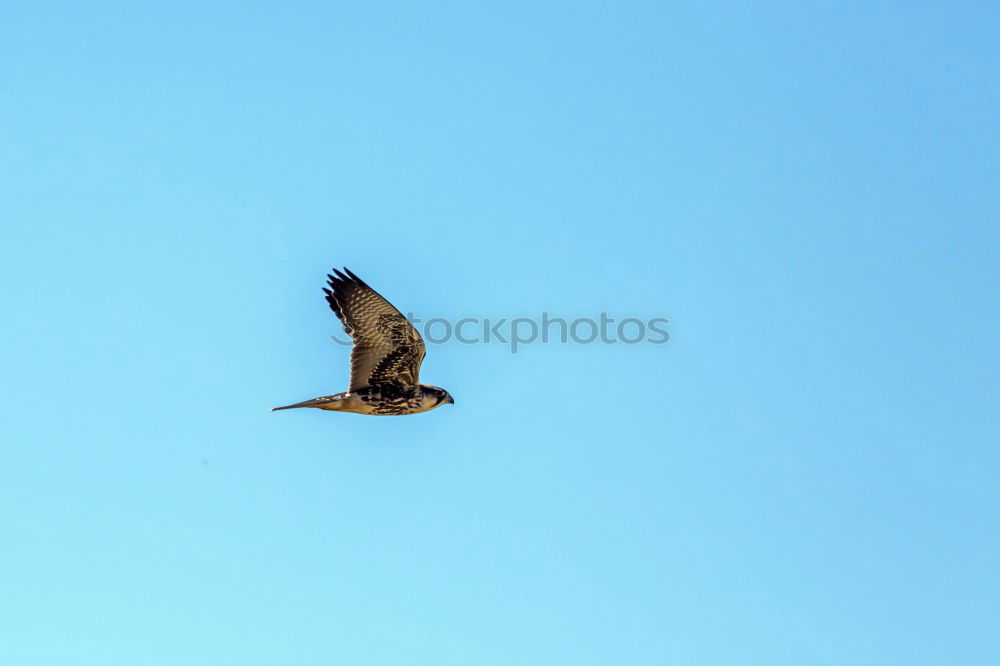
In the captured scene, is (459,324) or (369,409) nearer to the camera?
(369,409)

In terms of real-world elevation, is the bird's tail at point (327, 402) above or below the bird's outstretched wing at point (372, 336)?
below

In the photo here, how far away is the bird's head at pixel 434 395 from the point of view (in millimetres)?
16484

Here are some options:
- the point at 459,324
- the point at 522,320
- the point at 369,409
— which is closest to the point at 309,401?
the point at 369,409

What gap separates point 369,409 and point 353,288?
2085mm

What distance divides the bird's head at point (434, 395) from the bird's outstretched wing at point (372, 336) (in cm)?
41

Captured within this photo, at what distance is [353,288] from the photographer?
15.9 m

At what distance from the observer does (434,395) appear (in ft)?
A: 54.2

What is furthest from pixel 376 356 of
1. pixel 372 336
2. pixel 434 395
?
pixel 434 395

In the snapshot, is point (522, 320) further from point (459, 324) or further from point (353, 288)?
point (353, 288)

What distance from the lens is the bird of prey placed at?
51.9ft

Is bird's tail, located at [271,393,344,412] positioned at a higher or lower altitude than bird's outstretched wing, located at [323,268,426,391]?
lower

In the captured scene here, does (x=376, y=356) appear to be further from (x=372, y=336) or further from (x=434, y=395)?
(x=434, y=395)

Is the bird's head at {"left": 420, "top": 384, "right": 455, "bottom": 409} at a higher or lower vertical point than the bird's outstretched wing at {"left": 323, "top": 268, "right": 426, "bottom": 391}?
lower

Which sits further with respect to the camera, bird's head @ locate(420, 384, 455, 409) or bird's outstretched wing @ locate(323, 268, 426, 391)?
bird's head @ locate(420, 384, 455, 409)
